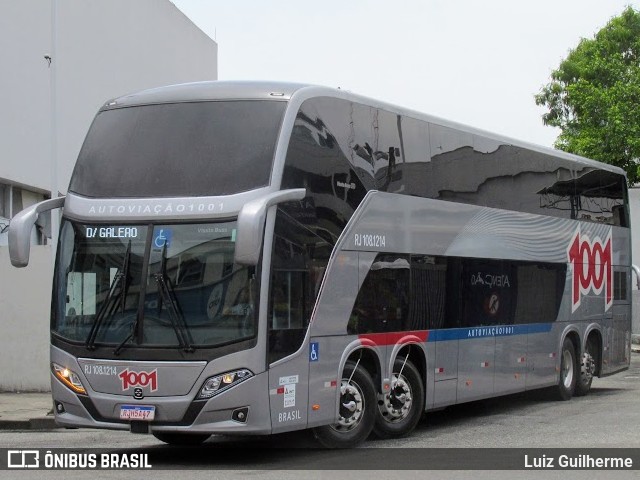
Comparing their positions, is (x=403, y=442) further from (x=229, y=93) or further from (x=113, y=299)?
(x=229, y=93)

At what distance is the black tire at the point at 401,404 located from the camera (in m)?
14.3

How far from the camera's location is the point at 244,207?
36.3ft

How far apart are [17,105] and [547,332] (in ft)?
43.2

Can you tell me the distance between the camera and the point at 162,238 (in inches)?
470

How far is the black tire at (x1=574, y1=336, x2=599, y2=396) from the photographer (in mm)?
20719

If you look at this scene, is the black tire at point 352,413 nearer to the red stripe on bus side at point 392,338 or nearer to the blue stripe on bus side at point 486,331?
the red stripe on bus side at point 392,338

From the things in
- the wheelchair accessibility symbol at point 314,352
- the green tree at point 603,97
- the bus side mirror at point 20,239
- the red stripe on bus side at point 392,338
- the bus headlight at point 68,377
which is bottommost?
the bus headlight at point 68,377

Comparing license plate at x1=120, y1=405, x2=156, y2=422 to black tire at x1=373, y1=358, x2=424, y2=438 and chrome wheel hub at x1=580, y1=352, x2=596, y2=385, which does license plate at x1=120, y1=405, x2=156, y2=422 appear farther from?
chrome wheel hub at x1=580, y1=352, x2=596, y2=385

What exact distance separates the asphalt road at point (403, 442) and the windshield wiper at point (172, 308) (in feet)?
4.23

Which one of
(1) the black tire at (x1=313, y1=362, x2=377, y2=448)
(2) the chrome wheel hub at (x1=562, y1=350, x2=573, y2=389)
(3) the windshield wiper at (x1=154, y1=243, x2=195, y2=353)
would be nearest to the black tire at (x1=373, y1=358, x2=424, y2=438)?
(1) the black tire at (x1=313, y1=362, x2=377, y2=448)

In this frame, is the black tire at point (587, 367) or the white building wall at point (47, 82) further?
the black tire at point (587, 367)

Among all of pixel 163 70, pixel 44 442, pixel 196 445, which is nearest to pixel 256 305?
pixel 196 445

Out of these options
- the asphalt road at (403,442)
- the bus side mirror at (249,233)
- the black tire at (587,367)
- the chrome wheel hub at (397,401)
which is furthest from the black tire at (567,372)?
the bus side mirror at (249,233)

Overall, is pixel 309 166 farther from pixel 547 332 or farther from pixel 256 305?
pixel 547 332
